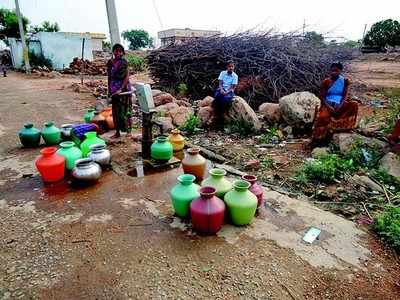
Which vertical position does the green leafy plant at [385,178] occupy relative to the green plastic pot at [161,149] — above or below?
below

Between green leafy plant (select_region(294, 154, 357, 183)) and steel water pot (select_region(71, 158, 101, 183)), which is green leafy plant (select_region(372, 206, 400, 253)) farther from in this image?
steel water pot (select_region(71, 158, 101, 183))

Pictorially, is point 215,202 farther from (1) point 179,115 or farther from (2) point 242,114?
(1) point 179,115

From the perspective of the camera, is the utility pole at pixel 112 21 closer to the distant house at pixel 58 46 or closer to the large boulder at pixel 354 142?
the large boulder at pixel 354 142

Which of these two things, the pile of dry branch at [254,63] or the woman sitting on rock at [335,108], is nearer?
the woman sitting on rock at [335,108]

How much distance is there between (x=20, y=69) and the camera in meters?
22.4

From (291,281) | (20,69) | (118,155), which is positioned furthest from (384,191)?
(20,69)

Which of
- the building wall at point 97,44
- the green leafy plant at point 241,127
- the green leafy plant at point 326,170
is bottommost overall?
the green leafy plant at point 326,170

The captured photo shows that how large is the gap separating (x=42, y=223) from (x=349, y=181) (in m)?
3.67

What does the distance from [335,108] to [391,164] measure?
132 centimetres

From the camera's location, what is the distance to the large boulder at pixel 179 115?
686 cm

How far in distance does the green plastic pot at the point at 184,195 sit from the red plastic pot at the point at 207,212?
123 mm

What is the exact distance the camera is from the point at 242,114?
6.35 meters

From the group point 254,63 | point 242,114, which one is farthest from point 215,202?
point 254,63

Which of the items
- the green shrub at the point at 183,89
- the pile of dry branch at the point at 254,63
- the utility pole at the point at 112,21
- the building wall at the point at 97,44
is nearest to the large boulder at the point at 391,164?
the pile of dry branch at the point at 254,63
